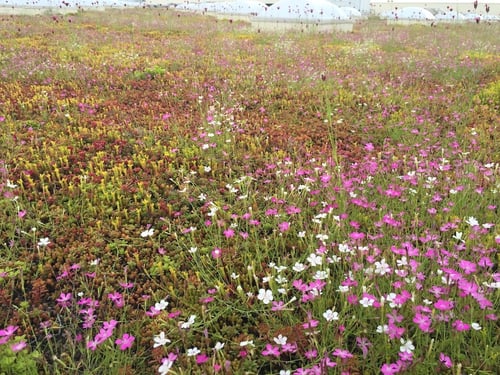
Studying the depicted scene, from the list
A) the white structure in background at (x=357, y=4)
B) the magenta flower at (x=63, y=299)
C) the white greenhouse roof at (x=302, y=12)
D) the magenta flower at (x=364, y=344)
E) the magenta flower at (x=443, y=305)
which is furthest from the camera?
the white structure in background at (x=357, y=4)

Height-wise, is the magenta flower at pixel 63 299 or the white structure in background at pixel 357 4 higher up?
the white structure in background at pixel 357 4

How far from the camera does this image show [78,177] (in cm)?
530

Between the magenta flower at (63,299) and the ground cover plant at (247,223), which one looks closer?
the ground cover plant at (247,223)

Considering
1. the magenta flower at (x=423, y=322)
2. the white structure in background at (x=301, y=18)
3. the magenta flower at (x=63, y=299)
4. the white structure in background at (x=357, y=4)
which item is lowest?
the magenta flower at (x=63, y=299)

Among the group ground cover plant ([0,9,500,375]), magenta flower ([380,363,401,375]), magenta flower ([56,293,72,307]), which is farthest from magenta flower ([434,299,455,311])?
magenta flower ([56,293,72,307])

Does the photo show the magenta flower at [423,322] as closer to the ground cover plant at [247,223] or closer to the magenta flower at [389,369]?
the ground cover plant at [247,223]

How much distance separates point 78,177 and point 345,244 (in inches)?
141

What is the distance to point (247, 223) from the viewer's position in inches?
175

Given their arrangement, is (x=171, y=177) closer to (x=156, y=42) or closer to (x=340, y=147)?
(x=340, y=147)

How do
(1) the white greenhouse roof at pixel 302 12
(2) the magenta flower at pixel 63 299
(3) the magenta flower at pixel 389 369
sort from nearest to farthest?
1. (3) the magenta flower at pixel 389 369
2. (2) the magenta flower at pixel 63 299
3. (1) the white greenhouse roof at pixel 302 12

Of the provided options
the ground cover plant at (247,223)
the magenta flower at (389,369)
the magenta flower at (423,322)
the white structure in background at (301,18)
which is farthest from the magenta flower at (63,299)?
the white structure in background at (301,18)

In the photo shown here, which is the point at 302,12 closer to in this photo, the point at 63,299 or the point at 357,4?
the point at 63,299

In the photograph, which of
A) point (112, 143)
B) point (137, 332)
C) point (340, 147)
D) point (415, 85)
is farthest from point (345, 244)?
point (415, 85)

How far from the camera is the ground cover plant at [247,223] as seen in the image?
2920 mm
